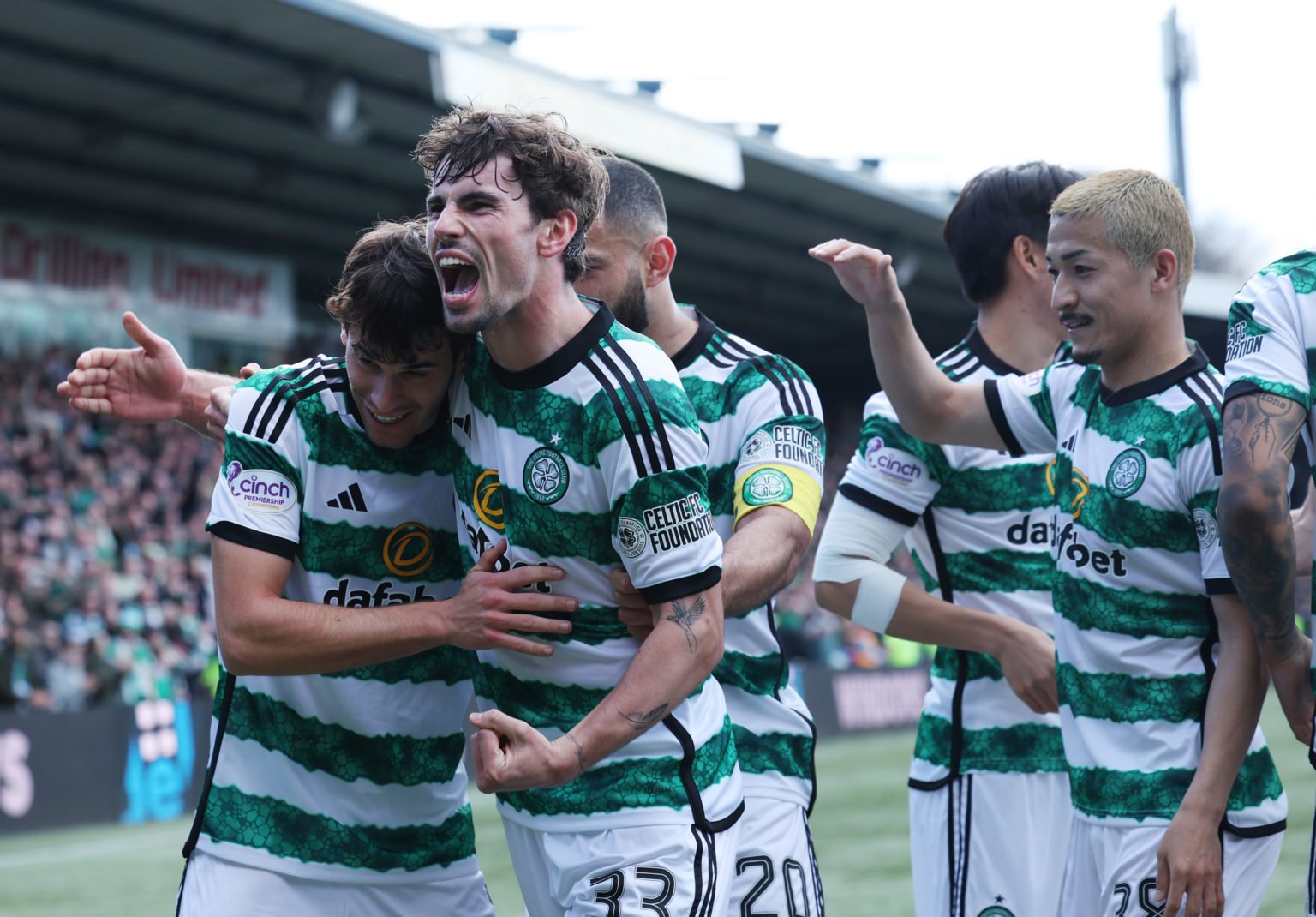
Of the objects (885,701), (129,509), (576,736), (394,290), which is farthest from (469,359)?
(885,701)

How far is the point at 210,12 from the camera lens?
14734 millimetres

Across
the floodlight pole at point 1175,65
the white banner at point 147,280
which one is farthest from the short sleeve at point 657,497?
the floodlight pole at point 1175,65

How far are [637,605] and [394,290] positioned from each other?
2.55 ft

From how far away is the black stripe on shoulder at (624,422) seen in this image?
2.93m

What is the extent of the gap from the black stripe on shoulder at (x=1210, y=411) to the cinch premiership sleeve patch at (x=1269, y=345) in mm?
191

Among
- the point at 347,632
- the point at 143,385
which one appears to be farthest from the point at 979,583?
the point at 143,385

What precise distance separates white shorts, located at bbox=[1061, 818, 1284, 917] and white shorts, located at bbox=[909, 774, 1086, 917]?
0.61 metres

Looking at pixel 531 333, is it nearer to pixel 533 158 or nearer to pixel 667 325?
pixel 533 158

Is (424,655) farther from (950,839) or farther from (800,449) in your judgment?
(950,839)

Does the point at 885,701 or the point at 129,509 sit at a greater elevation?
the point at 129,509

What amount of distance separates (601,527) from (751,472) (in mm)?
848

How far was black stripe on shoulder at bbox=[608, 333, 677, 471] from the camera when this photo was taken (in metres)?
2.94

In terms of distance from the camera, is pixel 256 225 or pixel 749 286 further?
pixel 749 286

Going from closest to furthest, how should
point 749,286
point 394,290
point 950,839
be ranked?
point 394,290
point 950,839
point 749,286
